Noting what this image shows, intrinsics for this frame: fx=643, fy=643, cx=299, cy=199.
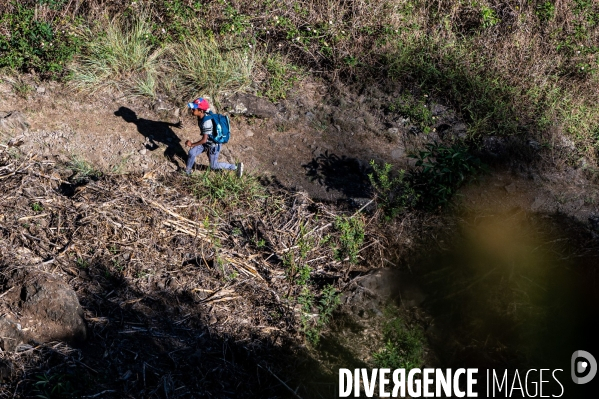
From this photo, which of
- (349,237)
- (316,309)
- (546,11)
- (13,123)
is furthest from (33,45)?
(546,11)

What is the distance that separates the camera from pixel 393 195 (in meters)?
6.45

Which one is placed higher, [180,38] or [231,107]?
[180,38]

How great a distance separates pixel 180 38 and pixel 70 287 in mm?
3781

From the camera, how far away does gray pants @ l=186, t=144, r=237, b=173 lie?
6273mm

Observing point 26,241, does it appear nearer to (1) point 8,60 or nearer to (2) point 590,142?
(1) point 8,60

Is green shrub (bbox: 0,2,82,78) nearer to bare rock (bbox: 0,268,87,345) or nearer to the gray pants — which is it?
the gray pants

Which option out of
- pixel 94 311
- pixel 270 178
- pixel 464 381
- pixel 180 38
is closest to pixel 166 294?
pixel 94 311

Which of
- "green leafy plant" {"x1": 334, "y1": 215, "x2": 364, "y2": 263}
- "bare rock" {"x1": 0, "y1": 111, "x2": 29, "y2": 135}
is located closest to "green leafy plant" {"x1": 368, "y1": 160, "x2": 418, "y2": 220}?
"green leafy plant" {"x1": 334, "y1": 215, "x2": 364, "y2": 263}

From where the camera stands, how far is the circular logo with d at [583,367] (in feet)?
16.2

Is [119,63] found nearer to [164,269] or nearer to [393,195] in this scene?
[164,269]

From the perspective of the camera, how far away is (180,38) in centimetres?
754

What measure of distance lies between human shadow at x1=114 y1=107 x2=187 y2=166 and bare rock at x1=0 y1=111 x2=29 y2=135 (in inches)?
37.4

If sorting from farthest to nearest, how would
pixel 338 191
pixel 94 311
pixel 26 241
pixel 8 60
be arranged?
pixel 8 60 < pixel 338 191 < pixel 26 241 < pixel 94 311

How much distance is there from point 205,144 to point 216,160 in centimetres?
19
